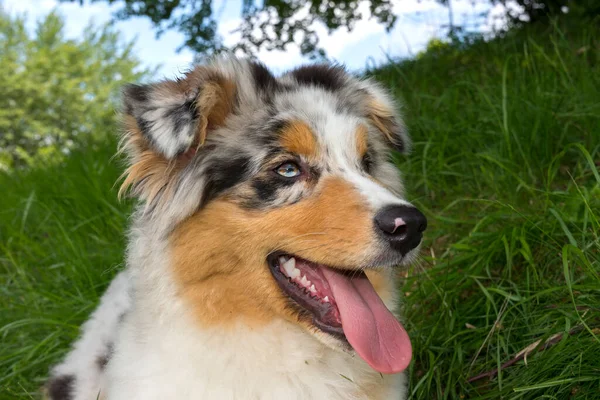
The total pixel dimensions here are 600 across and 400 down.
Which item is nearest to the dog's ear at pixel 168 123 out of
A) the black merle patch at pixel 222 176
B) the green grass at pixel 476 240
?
the black merle patch at pixel 222 176

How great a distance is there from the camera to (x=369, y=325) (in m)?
2.62

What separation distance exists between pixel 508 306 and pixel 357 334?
126 centimetres

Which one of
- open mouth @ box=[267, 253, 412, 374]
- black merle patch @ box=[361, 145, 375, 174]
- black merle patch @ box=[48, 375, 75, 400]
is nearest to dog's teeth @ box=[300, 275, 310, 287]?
open mouth @ box=[267, 253, 412, 374]

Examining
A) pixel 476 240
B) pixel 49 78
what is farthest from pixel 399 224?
pixel 49 78

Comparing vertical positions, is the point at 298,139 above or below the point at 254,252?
above

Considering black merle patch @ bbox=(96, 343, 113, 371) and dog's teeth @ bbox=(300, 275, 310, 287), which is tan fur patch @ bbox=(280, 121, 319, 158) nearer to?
dog's teeth @ bbox=(300, 275, 310, 287)

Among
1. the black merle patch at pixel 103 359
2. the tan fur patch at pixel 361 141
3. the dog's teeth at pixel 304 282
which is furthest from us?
the black merle patch at pixel 103 359

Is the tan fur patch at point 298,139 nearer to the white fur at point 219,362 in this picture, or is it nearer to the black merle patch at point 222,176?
the black merle patch at point 222,176

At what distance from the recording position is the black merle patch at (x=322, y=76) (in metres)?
3.19

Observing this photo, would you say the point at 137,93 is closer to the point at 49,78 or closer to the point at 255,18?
the point at 255,18

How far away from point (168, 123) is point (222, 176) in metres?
0.31

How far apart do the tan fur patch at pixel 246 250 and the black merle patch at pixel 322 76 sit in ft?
2.32

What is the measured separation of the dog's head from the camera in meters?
2.53

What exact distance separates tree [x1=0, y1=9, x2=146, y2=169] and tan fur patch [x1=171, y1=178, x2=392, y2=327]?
115 ft
